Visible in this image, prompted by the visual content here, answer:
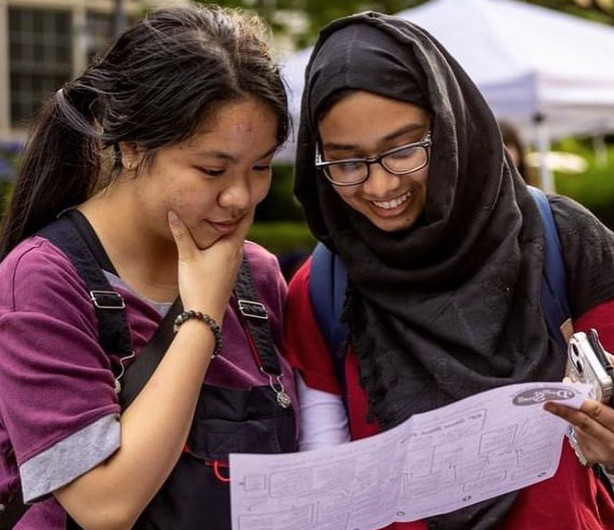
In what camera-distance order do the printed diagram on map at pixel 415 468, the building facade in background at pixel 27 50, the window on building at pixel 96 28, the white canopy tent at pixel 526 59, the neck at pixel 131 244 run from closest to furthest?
the printed diagram on map at pixel 415 468, the neck at pixel 131 244, the white canopy tent at pixel 526 59, the window on building at pixel 96 28, the building facade in background at pixel 27 50

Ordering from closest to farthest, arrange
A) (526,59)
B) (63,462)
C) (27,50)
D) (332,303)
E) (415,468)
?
(63,462)
(415,468)
(332,303)
(526,59)
(27,50)

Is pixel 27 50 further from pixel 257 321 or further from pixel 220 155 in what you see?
pixel 220 155

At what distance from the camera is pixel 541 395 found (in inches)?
74.5

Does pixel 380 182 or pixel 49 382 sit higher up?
pixel 380 182

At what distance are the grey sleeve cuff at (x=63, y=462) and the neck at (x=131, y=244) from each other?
1.10 feet

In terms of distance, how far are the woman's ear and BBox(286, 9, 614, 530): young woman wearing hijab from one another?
1.20 feet

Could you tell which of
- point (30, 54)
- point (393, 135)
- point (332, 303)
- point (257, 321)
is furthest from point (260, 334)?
point (30, 54)

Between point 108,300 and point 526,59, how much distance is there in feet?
17.6

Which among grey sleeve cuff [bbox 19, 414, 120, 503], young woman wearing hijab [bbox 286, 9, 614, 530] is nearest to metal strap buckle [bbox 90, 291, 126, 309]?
grey sleeve cuff [bbox 19, 414, 120, 503]

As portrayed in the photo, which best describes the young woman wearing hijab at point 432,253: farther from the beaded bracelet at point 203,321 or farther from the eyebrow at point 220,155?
the beaded bracelet at point 203,321

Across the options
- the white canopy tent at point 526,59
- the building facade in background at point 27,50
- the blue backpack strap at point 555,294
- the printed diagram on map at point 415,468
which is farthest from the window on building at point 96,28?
the printed diagram on map at point 415,468

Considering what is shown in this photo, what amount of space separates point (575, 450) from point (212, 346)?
0.70 meters

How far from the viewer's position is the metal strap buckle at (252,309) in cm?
226

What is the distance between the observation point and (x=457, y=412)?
6.27 ft
